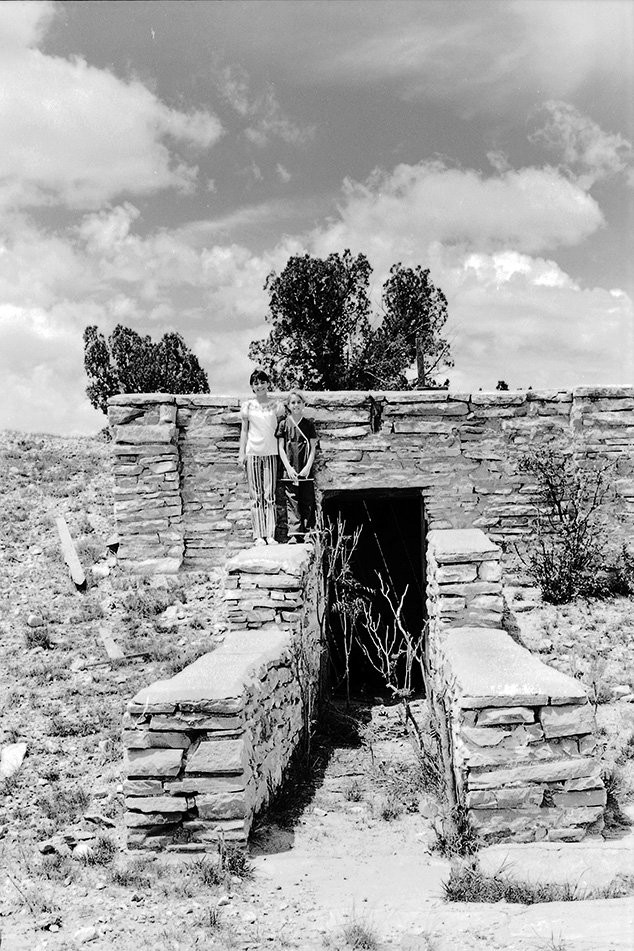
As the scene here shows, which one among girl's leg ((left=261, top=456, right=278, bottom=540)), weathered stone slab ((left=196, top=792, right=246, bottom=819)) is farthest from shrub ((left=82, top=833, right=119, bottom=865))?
girl's leg ((left=261, top=456, right=278, bottom=540))

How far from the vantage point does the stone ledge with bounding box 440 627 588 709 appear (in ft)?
13.4

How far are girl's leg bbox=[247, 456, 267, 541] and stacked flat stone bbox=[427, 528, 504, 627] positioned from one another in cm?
223

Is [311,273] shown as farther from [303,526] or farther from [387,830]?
[387,830]

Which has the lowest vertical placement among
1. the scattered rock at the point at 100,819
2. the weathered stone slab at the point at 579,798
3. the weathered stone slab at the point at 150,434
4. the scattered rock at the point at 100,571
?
the scattered rock at the point at 100,819

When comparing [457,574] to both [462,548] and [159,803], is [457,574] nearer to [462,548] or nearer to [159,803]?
[462,548]

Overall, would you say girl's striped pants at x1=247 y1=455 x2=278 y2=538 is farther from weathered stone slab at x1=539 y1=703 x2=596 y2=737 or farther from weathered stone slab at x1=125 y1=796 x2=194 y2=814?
weathered stone slab at x1=539 y1=703 x2=596 y2=737

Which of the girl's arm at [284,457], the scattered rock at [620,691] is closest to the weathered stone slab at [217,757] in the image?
the scattered rock at [620,691]

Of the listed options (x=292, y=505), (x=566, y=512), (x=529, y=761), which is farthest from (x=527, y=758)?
(x=566, y=512)

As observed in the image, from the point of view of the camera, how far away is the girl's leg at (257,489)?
8320 mm

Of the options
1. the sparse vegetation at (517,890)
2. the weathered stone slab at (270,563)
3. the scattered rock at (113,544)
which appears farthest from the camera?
the scattered rock at (113,544)

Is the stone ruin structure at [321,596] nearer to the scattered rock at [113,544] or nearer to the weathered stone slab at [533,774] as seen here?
the weathered stone slab at [533,774]

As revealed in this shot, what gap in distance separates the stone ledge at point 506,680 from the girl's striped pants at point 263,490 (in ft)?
11.2

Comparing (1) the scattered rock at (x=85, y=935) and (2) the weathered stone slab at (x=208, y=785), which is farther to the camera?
(2) the weathered stone slab at (x=208, y=785)

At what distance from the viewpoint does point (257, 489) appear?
8344 millimetres
